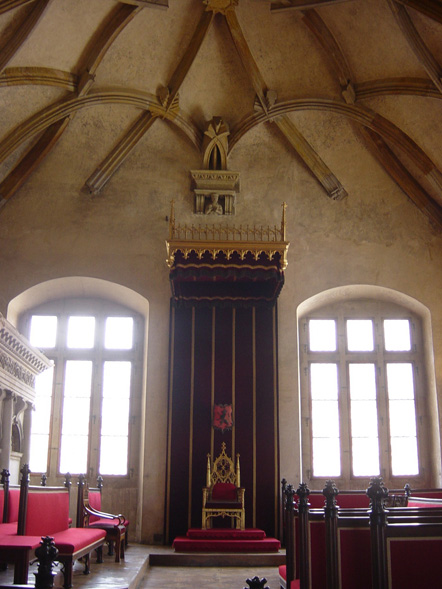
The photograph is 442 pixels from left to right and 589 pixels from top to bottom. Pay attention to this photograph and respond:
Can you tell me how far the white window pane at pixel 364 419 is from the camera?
11031 millimetres

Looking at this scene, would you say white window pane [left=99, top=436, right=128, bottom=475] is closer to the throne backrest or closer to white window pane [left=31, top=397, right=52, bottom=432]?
white window pane [left=31, top=397, right=52, bottom=432]

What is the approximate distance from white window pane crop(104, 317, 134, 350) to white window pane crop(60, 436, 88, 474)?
168cm

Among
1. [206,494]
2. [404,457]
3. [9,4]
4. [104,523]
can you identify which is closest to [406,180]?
[404,457]

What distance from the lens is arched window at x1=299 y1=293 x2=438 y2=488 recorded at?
10.8m

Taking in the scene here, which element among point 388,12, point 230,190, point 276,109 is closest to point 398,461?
point 230,190

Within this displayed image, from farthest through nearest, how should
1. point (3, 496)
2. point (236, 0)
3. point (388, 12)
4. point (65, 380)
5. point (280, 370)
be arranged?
point (65, 380)
point (280, 370)
point (236, 0)
point (388, 12)
point (3, 496)

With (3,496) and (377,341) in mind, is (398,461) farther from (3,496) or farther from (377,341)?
(3,496)

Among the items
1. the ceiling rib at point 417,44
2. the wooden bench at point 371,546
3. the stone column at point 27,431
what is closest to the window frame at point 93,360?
the stone column at point 27,431

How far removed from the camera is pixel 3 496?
627cm

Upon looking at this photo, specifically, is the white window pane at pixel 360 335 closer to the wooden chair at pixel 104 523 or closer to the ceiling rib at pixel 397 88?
the ceiling rib at pixel 397 88

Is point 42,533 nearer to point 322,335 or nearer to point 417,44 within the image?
point 322,335

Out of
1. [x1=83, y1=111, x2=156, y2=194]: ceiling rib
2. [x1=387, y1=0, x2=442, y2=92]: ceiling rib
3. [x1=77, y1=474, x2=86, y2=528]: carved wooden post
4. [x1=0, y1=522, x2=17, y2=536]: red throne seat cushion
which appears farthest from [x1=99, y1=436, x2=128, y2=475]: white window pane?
[x1=387, y1=0, x2=442, y2=92]: ceiling rib

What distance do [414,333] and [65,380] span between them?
6225mm

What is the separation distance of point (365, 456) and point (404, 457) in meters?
0.65
